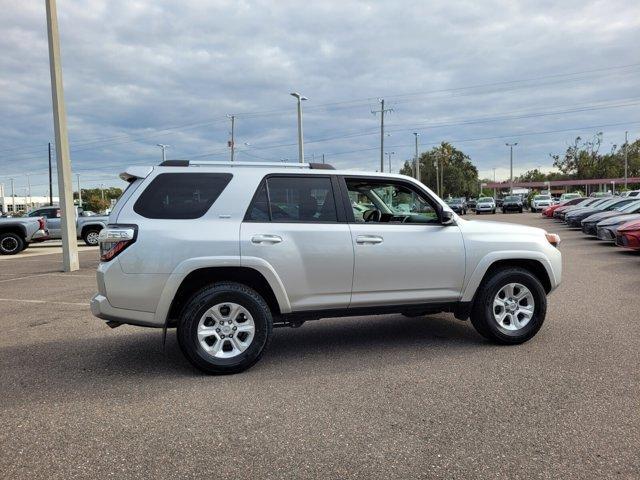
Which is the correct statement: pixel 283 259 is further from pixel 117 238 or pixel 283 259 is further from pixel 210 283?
pixel 117 238

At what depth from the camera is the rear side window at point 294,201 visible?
16.3 ft

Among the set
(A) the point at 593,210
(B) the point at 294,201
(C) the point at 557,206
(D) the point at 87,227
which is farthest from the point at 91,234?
(C) the point at 557,206

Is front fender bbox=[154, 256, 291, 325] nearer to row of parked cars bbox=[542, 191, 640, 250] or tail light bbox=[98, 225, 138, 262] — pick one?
tail light bbox=[98, 225, 138, 262]

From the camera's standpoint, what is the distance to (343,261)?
16.5 ft

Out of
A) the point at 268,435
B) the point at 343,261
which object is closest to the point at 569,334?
the point at 343,261

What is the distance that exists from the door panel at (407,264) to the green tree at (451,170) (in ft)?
293

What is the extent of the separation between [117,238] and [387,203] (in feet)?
9.48

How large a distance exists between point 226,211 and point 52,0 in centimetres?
1154

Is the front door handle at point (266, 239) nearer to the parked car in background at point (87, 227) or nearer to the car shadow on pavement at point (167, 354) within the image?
the car shadow on pavement at point (167, 354)

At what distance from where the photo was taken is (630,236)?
13.1 meters

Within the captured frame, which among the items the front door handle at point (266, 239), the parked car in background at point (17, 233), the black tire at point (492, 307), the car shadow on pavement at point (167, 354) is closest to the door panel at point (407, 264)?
the black tire at point (492, 307)

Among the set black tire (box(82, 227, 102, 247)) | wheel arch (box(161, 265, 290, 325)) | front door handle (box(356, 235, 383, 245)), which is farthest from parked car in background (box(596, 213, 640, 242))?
black tire (box(82, 227, 102, 247))

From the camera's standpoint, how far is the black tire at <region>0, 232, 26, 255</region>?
18938 mm

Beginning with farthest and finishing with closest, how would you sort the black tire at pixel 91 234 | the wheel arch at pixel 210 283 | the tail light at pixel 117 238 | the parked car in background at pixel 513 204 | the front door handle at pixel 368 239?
the parked car in background at pixel 513 204 → the black tire at pixel 91 234 → the front door handle at pixel 368 239 → the wheel arch at pixel 210 283 → the tail light at pixel 117 238
